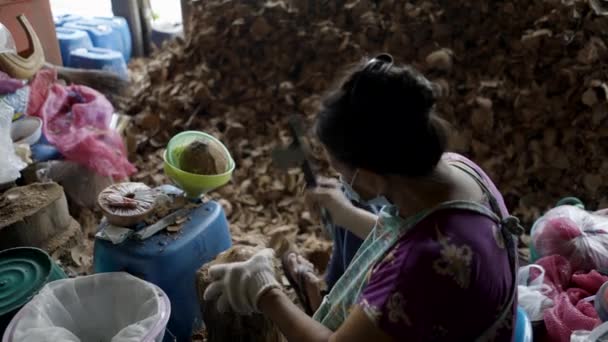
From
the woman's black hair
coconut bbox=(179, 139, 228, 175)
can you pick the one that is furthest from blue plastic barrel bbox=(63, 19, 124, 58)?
the woman's black hair

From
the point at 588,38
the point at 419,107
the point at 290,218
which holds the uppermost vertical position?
the point at 419,107

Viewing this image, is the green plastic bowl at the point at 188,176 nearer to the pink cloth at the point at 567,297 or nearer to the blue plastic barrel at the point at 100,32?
the pink cloth at the point at 567,297

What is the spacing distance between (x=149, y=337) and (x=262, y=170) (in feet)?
6.19

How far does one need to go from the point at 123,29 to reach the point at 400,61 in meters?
3.43

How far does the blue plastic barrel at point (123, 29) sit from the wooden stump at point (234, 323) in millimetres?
3848

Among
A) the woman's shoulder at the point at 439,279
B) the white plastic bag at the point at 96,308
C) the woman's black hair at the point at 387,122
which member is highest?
the woman's black hair at the point at 387,122

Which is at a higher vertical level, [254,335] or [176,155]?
[176,155]

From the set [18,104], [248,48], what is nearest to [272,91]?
[248,48]

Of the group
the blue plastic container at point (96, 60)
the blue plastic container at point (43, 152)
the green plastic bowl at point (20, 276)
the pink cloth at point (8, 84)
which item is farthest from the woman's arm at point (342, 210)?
the blue plastic container at point (96, 60)

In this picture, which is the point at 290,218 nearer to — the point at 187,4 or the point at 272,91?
the point at 272,91

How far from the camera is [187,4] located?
14.3 feet

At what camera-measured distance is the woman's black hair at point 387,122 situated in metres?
1.06

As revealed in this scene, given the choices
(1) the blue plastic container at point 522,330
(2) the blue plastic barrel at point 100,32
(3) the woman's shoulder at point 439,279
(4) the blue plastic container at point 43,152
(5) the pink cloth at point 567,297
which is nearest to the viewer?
(3) the woman's shoulder at point 439,279

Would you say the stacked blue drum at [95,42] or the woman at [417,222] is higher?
the woman at [417,222]
